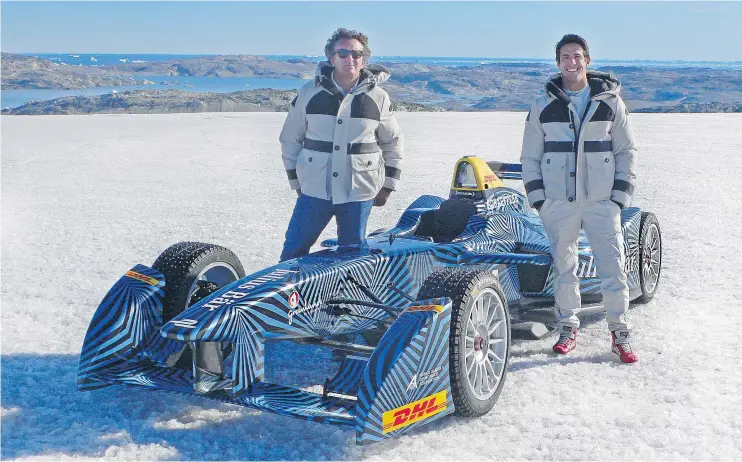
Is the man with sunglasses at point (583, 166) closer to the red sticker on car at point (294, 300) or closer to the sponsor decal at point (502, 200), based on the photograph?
the sponsor decal at point (502, 200)

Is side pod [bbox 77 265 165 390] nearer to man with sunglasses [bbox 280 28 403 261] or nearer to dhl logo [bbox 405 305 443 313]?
man with sunglasses [bbox 280 28 403 261]

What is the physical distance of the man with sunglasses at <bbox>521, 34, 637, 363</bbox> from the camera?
5.43 m

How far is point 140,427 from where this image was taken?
14.7ft

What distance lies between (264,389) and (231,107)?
26904 millimetres

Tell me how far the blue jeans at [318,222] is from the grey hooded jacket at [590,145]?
1255mm

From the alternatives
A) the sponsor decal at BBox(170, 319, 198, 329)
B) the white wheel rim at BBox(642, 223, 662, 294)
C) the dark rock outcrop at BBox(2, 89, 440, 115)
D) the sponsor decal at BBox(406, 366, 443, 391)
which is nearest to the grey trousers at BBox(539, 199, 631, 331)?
the white wheel rim at BBox(642, 223, 662, 294)

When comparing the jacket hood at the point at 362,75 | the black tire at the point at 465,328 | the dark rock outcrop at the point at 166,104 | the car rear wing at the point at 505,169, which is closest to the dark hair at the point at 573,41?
the jacket hood at the point at 362,75

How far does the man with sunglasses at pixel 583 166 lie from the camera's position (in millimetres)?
5430

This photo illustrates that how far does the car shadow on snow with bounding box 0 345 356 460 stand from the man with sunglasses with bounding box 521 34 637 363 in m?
2.09

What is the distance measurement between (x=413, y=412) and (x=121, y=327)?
1.81 m

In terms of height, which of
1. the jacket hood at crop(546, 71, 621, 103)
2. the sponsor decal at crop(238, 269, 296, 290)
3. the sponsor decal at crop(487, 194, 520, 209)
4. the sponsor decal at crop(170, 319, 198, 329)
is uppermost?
the jacket hood at crop(546, 71, 621, 103)

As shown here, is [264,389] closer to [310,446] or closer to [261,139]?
[310,446]

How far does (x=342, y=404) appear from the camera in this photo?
4.21 meters

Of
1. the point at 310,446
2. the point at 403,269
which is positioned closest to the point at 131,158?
the point at 403,269
